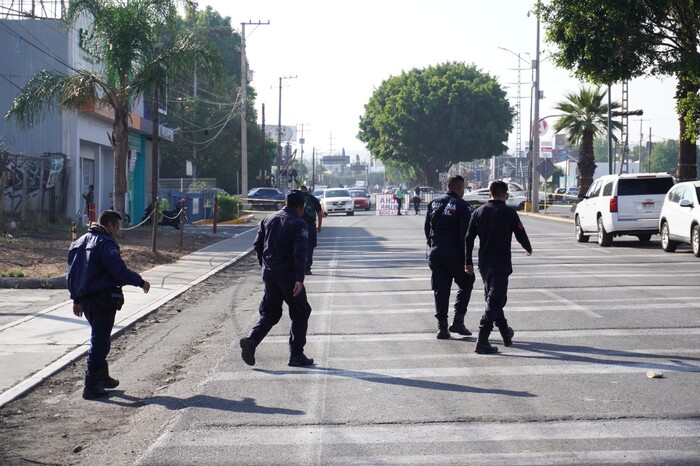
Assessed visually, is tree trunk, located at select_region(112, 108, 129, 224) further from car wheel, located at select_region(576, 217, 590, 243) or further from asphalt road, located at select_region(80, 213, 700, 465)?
asphalt road, located at select_region(80, 213, 700, 465)

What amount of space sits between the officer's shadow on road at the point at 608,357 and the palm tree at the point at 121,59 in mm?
17798

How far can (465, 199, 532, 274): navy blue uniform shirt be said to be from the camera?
10500 millimetres

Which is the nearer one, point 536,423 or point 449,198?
point 536,423

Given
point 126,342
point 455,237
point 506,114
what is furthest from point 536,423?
point 506,114

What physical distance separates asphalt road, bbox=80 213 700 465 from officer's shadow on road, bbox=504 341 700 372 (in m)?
0.02

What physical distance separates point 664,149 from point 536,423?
162330 millimetres

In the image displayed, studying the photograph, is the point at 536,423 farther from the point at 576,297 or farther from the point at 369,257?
the point at 369,257

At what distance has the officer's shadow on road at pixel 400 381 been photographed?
8.34 m

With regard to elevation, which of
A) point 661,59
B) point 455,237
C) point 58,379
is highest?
point 661,59

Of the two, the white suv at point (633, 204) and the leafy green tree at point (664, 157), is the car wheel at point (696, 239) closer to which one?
the white suv at point (633, 204)

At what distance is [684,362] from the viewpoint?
9531 mm

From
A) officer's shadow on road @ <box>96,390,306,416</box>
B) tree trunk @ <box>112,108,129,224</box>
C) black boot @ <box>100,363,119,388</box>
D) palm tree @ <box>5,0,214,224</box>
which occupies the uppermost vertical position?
palm tree @ <box>5,0,214,224</box>

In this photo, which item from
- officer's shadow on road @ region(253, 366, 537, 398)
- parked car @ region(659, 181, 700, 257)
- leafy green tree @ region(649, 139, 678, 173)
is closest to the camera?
officer's shadow on road @ region(253, 366, 537, 398)

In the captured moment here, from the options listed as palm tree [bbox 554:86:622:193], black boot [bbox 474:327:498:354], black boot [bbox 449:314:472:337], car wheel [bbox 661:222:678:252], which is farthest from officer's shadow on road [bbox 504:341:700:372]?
palm tree [bbox 554:86:622:193]
